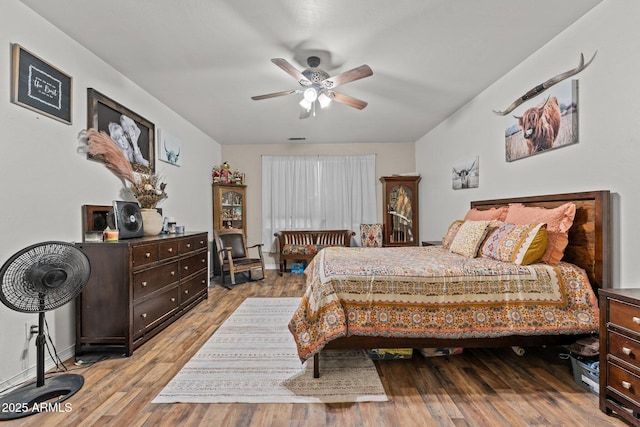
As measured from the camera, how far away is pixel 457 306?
191 centimetres

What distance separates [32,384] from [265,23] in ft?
9.64

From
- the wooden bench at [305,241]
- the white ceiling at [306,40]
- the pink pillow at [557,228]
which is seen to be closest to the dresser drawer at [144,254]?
the white ceiling at [306,40]

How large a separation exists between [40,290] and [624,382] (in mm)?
3360

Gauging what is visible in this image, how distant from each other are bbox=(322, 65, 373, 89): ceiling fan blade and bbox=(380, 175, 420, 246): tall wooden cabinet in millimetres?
3009

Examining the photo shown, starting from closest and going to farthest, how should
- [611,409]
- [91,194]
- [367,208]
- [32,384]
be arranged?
[611,409], [32,384], [91,194], [367,208]

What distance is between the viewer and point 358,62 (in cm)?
261

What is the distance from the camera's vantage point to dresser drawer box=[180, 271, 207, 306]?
3.07 metres

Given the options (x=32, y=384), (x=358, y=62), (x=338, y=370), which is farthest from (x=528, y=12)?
(x=32, y=384)

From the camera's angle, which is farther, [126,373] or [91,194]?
[91,194]

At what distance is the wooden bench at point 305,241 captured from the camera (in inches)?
201

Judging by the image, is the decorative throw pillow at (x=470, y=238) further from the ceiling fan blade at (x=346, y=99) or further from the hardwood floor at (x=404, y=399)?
the ceiling fan blade at (x=346, y=99)

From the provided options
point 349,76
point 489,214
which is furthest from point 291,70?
point 489,214

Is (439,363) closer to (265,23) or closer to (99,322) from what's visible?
(99,322)

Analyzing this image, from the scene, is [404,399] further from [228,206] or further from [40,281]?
[228,206]
